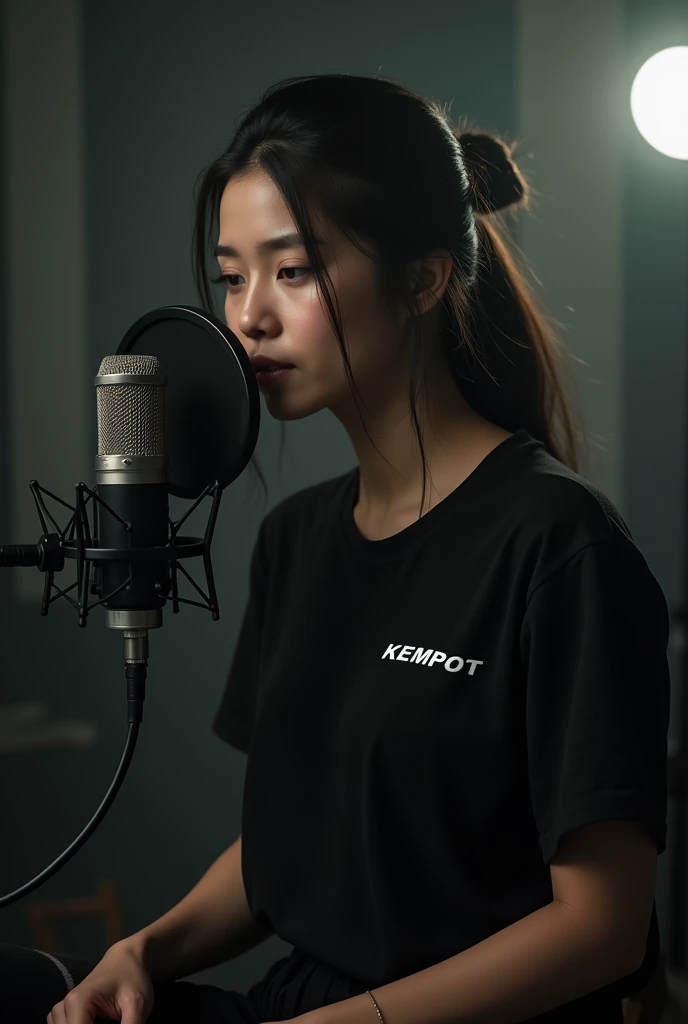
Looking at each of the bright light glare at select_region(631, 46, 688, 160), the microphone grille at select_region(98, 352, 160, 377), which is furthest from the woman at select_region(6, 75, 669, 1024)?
the bright light glare at select_region(631, 46, 688, 160)

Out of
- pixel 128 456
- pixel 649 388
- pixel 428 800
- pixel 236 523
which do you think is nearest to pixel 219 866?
pixel 428 800

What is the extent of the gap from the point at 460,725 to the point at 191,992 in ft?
1.35

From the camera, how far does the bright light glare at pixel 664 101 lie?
2006 mm

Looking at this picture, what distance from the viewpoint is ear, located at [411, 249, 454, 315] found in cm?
106

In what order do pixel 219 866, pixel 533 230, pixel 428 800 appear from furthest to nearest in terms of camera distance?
pixel 533 230, pixel 219 866, pixel 428 800

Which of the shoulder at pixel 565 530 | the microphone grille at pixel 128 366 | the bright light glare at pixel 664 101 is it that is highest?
the bright light glare at pixel 664 101

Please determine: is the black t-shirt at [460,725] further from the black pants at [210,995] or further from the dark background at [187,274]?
the dark background at [187,274]

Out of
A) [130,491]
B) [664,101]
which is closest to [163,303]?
[664,101]

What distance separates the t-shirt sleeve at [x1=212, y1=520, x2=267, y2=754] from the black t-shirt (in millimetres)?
149

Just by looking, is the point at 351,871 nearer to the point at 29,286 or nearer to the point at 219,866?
the point at 219,866

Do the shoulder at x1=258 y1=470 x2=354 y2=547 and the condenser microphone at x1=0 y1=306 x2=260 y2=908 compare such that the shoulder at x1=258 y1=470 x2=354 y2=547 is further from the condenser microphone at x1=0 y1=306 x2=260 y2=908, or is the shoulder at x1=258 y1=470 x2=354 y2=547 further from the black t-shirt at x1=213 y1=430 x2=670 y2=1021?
the condenser microphone at x1=0 y1=306 x2=260 y2=908

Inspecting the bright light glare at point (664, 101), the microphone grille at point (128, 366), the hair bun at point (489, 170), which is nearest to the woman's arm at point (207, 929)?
the microphone grille at point (128, 366)

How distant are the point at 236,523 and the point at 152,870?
77cm

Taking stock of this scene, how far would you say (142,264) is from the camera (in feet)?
7.77
